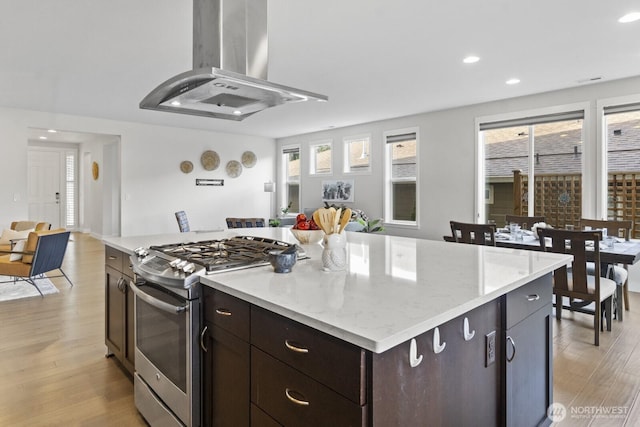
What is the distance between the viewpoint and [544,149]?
17.3ft

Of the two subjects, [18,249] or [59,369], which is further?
Answer: [18,249]

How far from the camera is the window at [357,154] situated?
299 inches

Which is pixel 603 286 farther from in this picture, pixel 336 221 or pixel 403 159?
pixel 403 159

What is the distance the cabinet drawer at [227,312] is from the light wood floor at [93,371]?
1011mm

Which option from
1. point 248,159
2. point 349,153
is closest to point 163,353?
point 349,153

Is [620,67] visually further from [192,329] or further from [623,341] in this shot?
[192,329]

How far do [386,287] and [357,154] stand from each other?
6.64 metres

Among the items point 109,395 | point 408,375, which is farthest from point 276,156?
point 408,375

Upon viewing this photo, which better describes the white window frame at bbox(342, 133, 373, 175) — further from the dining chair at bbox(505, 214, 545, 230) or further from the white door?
the white door

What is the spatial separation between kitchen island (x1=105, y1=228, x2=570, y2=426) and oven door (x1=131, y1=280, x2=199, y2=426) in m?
0.10

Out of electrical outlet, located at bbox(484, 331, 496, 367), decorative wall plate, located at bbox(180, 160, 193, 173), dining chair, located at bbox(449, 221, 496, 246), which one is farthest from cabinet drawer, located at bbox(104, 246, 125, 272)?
decorative wall plate, located at bbox(180, 160, 193, 173)

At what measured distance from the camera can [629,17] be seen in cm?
300

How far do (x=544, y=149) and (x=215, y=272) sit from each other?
17.3ft

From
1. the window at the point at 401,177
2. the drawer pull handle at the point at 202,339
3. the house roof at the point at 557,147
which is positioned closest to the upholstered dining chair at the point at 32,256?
the drawer pull handle at the point at 202,339
